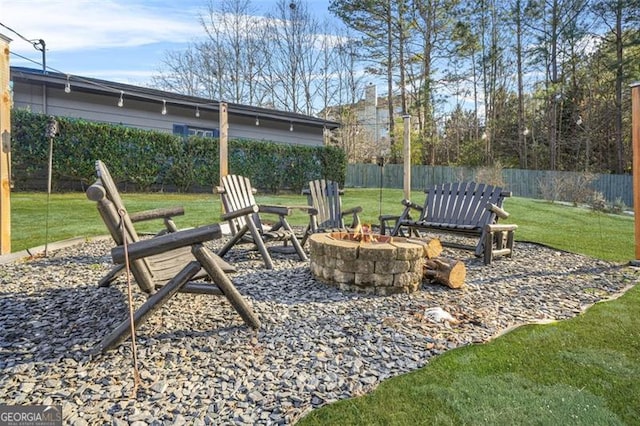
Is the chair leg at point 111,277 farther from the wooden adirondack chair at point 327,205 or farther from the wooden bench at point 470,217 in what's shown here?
the wooden bench at point 470,217

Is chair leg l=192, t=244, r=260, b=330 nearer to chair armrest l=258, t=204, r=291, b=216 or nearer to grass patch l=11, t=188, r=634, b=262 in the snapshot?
chair armrest l=258, t=204, r=291, b=216

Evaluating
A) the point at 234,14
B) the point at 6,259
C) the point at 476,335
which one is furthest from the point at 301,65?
the point at 476,335

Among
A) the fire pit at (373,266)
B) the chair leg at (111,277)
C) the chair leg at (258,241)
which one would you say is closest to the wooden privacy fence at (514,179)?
the chair leg at (258,241)

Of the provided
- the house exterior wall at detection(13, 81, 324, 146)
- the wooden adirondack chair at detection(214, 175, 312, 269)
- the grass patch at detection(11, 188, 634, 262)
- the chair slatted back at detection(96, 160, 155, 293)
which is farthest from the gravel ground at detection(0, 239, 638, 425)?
the house exterior wall at detection(13, 81, 324, 146)

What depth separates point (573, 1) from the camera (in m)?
16.7

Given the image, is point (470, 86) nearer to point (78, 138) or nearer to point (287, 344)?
point (78, 138)

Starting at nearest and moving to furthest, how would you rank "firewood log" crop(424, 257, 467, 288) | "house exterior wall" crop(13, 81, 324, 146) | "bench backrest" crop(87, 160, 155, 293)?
"bench backrest" crop(87, 160, 155, 293), "firewood log" crop(424, 257, 467, 288), "house exterior wall" crop(13, 81, 324, 146)

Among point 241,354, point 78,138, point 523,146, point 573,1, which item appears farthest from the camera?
point 523,146

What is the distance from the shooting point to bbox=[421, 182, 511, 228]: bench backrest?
475 centimetres

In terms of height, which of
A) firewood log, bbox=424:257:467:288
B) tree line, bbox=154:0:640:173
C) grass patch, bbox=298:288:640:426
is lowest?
grass patch, bbox=298:288:640:426

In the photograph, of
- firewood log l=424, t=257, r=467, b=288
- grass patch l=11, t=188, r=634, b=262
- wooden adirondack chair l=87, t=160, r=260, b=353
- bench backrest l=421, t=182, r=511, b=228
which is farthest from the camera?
grass patch l=11, t=188, r=634, b=262

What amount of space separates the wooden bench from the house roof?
231 inches

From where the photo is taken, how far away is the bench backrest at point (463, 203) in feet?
15.6

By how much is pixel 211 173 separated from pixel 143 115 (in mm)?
2541
